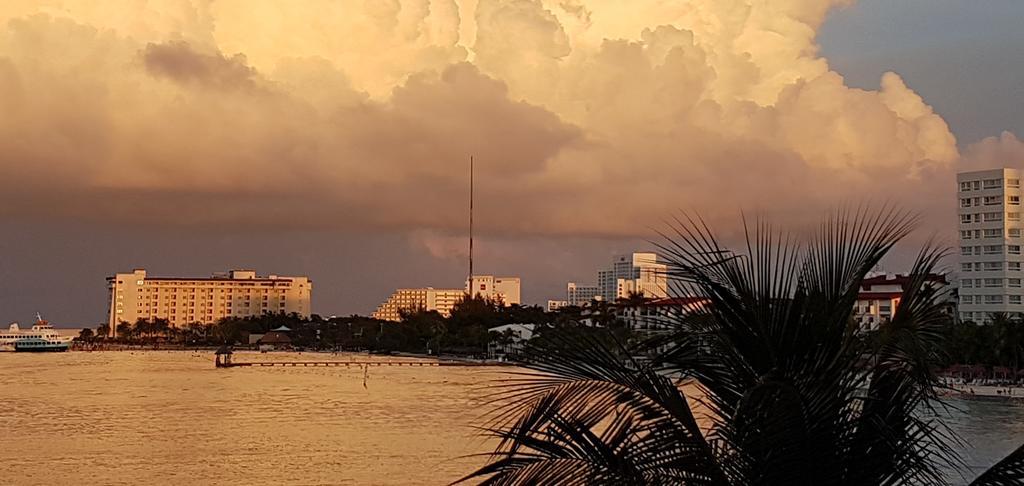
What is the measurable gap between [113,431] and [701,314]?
4103 cm

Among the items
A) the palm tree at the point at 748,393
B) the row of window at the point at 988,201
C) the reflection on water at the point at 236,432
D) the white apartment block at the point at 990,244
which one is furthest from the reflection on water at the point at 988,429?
the row of window at the point at 988,201

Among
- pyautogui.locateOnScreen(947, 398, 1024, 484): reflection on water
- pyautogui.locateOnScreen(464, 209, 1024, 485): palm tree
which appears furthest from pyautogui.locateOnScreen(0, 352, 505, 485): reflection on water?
pyautogui.locateOnScreen(947, 398, 1024, 484): reflection on water

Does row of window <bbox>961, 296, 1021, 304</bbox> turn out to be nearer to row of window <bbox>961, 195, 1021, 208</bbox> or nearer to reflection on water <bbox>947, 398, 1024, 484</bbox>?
row of window <bbox>961, 195, 1021, 208</bbox>

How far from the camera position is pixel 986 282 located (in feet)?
292

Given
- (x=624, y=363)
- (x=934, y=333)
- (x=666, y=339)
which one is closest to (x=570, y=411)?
(x=624, y=363)

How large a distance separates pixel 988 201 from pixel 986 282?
692 centimetres

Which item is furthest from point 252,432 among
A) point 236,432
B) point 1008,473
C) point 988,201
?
point 988,201

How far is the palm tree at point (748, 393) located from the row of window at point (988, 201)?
93.0 metres

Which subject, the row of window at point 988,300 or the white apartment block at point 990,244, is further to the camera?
the white apartment block at point 990,244

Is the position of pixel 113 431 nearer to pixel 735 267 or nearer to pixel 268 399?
pixel 268 399

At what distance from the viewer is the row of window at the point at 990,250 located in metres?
87.8

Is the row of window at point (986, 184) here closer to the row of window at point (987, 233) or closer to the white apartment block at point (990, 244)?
the white apartment block at point (990, 244)

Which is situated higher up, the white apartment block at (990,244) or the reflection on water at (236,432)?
the white apartment block at (990,244)

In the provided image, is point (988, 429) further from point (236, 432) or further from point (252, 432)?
A: point (236, 432)
